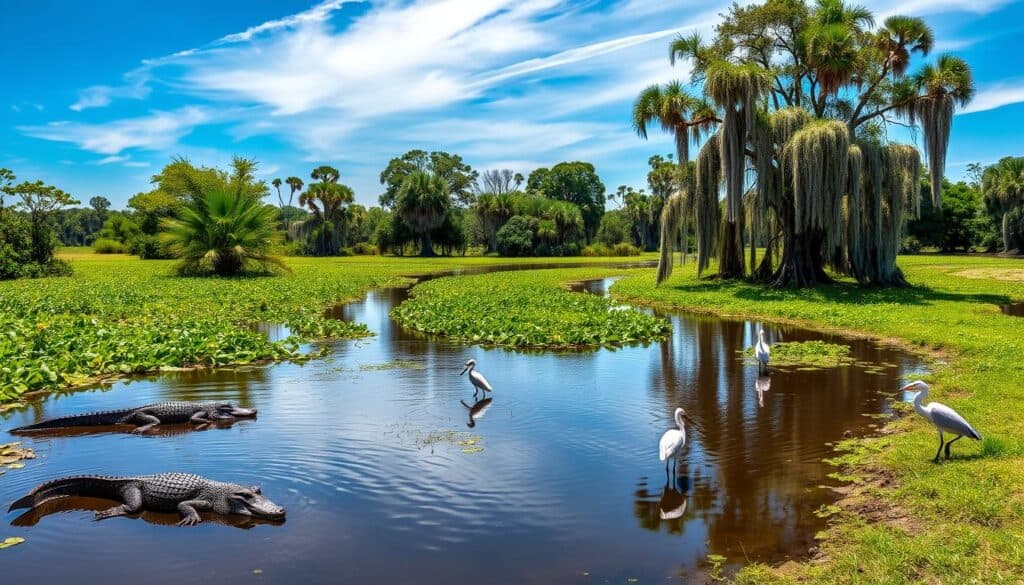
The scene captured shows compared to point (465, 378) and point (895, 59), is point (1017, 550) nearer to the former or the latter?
point (465, 378)

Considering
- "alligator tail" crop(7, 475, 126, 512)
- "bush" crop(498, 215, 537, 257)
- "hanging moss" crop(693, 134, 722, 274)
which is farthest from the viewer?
"bush" crop(498, 215, 537, 257)

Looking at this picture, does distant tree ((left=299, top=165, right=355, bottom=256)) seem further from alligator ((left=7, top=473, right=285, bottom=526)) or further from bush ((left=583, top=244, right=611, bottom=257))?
alligator ((left=7, top=473, right=285, bottom=526))

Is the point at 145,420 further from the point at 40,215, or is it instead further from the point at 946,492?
the point at 40,215

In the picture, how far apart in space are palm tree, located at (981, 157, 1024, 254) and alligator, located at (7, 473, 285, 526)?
7472 centimetres

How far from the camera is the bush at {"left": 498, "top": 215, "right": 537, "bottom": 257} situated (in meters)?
77.2

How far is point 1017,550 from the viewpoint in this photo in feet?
16.8

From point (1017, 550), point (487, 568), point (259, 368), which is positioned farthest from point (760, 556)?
point (259, 368)

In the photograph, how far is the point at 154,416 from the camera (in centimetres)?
966

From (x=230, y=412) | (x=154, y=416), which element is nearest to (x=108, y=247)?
(x=154, y=416)

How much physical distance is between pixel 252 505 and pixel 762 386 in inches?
340

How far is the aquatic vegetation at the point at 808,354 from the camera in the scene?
45.2 ft

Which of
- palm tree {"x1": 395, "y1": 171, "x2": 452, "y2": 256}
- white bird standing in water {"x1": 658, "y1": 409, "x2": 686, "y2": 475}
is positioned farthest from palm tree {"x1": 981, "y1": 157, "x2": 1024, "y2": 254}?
white bird standing in water {"x1": 658, "y1": 409, "x2": 686, "y2": 475}

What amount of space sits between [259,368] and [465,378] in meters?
4.19

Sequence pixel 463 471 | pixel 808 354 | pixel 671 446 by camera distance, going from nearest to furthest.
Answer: pixel 671 446, pixel 463 471, pixel 808 354
